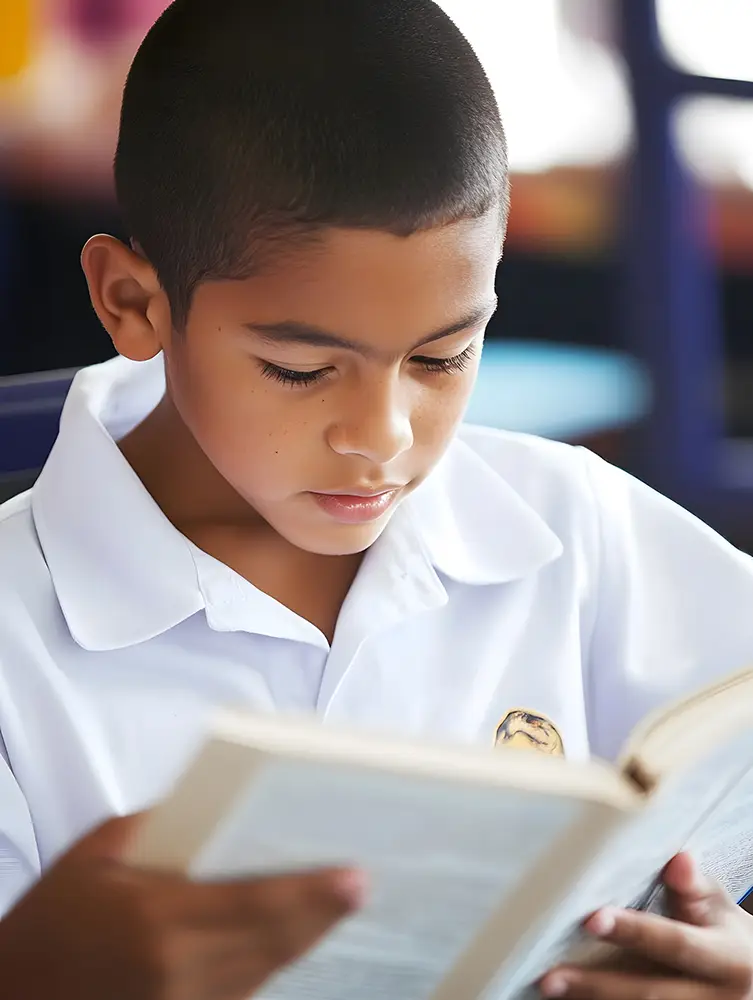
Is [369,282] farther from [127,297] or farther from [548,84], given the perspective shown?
[548,84]

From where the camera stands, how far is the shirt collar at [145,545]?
868 millimetres

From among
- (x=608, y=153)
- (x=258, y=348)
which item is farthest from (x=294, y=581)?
(x=608, y=153)

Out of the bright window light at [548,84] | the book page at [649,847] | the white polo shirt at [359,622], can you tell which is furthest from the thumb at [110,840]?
the bright window light at [548,84]

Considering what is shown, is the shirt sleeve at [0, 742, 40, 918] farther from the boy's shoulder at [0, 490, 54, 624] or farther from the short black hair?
the short black hair

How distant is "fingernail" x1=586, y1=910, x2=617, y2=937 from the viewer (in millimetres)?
619

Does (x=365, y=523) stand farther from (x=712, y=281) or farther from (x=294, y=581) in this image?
(x=712, y=281)

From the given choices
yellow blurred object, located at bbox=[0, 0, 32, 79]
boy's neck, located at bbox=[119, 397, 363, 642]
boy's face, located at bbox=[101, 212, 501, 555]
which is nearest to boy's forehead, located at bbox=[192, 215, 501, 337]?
boy's face, located at bbox=[101, 212, 501, 555]

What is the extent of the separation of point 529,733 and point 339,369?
12.8 inches

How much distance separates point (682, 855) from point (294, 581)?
0.37 metres

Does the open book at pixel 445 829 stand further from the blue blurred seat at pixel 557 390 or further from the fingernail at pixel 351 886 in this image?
the blue blurred seat at pixel 557 390

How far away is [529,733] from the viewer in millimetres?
933

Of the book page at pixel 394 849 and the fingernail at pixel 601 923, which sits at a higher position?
the book page at pixel 394 849

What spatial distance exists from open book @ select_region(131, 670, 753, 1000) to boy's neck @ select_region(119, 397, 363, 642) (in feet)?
1.19

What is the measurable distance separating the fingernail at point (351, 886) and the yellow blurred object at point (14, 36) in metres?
1.16
